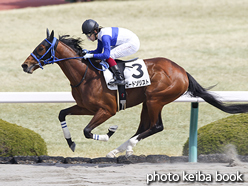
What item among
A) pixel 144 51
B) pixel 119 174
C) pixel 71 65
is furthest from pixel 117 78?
pixel 144 51

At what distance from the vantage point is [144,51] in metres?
12.7

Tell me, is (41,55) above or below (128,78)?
above

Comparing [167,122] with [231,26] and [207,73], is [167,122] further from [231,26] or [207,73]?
[231,26]

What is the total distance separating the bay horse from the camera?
4848 millimetres

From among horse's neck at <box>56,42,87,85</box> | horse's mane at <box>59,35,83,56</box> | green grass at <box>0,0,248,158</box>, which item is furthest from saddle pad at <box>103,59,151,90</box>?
green grass at <box>0,0,248,158</box>

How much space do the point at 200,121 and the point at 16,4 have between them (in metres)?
20.2

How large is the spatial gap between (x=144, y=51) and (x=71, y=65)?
7890mm

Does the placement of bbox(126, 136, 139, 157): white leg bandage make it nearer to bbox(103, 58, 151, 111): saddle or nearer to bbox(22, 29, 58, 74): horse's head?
bbox(103, 58, 151, 111): saddle

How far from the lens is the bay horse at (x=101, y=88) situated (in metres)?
4.85

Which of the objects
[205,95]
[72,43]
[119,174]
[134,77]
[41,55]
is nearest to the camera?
[119,174]

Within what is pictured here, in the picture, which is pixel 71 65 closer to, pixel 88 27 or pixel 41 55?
pixel 41 55

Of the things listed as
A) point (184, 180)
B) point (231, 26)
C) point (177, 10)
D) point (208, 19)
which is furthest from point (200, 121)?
point (177, 10)

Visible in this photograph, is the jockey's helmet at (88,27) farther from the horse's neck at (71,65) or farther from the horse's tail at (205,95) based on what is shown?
the horse's tail at (205,95)

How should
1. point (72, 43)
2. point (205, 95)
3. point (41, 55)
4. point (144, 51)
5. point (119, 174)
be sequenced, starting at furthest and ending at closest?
1. point (144, 51)
2. point (205, 95)
3. point (72, 43)
4. point (41, 55)
5. point (119, 174)
